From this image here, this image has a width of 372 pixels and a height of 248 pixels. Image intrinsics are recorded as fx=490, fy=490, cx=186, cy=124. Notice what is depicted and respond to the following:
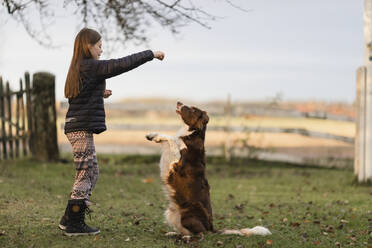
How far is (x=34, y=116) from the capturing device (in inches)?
474

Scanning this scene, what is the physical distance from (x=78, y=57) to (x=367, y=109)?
6.80 metres

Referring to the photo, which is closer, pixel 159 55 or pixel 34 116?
pixel 159 55

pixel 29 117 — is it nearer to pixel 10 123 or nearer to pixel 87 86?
pixel 10 123

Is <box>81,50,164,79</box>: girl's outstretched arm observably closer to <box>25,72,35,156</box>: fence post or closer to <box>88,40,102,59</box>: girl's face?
<box>88,40,102,59</box>: girl's face

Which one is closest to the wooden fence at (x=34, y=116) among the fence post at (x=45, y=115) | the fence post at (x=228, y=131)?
the fence post at (x=45, y=115)

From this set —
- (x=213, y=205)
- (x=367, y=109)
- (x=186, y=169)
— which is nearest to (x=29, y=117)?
(x=213, y=205)

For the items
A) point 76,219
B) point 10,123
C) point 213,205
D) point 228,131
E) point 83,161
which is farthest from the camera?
point 228,131

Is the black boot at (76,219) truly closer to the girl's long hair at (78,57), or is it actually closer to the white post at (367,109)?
the girl's long hair at (78,57)

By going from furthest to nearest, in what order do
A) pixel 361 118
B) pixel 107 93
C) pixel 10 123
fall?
pixel 10 123 → pixel 361 118 → pixel 107 93

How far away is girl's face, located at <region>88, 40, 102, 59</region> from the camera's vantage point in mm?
4878

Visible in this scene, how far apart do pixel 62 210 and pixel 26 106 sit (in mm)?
5983

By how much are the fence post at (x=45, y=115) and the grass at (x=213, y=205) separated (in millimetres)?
404

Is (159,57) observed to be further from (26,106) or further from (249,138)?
(249,138)

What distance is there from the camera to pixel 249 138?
1361 centimetres
